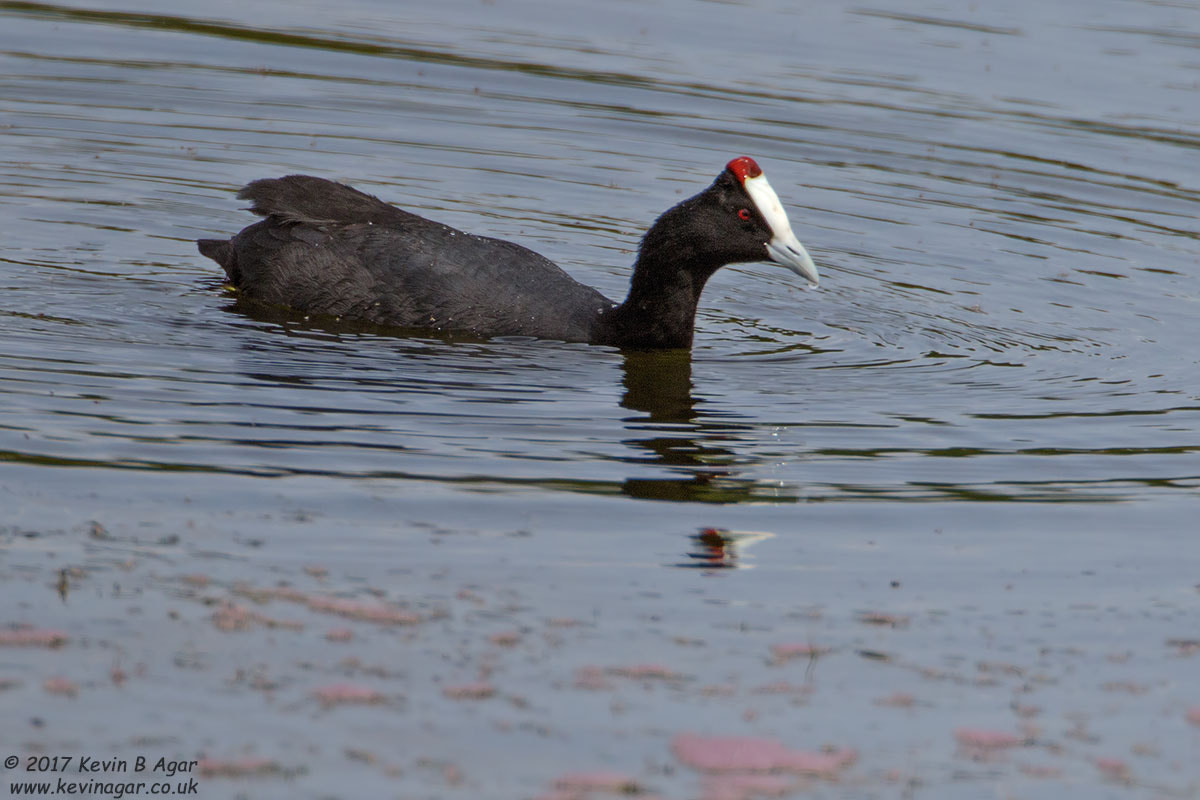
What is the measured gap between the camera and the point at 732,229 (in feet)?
27.3

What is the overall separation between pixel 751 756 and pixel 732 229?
4.45 m

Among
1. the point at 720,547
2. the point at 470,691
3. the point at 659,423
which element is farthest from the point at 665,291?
the point at 470,691

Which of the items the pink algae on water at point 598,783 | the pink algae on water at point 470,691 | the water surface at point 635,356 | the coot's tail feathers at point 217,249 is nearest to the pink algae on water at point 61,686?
the water surface at point 635,356

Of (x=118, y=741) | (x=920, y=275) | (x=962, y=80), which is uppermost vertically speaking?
(x=962, y=80)

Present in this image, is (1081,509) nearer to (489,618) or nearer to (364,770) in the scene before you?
(489,618)

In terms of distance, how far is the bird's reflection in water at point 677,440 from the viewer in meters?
6.33

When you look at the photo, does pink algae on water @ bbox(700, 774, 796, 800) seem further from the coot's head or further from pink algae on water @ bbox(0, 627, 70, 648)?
the coot's head

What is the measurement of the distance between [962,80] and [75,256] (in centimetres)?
903

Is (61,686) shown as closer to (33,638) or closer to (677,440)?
(33,638)

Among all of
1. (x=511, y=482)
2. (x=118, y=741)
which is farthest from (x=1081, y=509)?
(x=118, y=741)

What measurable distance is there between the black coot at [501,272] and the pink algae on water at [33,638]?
4.13 m

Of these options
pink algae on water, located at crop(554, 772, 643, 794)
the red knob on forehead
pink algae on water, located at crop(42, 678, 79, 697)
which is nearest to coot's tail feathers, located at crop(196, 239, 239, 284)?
the red knob on forehead

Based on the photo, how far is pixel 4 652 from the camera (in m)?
4.45

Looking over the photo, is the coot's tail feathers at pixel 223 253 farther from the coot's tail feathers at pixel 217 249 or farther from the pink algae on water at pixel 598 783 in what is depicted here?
the pink algae on water at pixel 598 783
